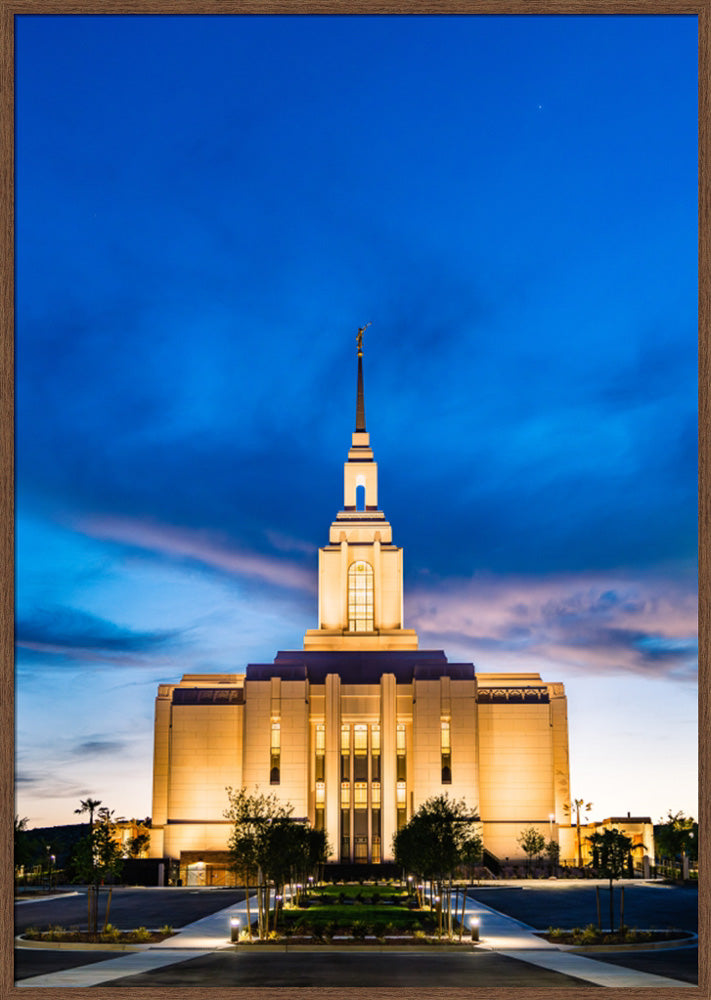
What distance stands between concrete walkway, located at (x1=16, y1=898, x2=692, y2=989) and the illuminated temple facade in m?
42.7

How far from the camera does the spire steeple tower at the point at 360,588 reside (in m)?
98.9

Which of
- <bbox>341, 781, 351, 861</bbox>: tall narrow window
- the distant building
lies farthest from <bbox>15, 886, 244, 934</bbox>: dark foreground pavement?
the distant building

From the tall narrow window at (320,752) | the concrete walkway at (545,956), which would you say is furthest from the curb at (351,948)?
the tall narrow window at (320,752)

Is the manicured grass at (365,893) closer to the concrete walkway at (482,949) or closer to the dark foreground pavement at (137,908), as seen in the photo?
the dark foreground pavement at (137,908)

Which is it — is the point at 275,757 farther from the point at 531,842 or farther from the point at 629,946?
the point at 629,946

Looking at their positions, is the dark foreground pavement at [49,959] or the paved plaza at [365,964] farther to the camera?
the dark foreground pavement at [49,959]

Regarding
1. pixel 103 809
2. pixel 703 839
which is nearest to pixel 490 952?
pixel 703 839

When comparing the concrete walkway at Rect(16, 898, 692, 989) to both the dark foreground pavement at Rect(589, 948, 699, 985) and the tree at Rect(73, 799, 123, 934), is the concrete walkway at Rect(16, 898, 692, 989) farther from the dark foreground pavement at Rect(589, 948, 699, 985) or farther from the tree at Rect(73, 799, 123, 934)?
the tree at Rect(73, 799, 123, 934)

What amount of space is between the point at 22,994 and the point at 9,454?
5863 millimetres

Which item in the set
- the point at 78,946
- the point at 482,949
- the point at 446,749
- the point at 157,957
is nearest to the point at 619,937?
the point at 482,949

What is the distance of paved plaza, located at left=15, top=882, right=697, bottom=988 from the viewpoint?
19875 mm

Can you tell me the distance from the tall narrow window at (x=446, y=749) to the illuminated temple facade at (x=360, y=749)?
2.9 inches

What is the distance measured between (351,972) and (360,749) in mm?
64111

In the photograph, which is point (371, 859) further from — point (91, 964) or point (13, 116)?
point (13, 116)
